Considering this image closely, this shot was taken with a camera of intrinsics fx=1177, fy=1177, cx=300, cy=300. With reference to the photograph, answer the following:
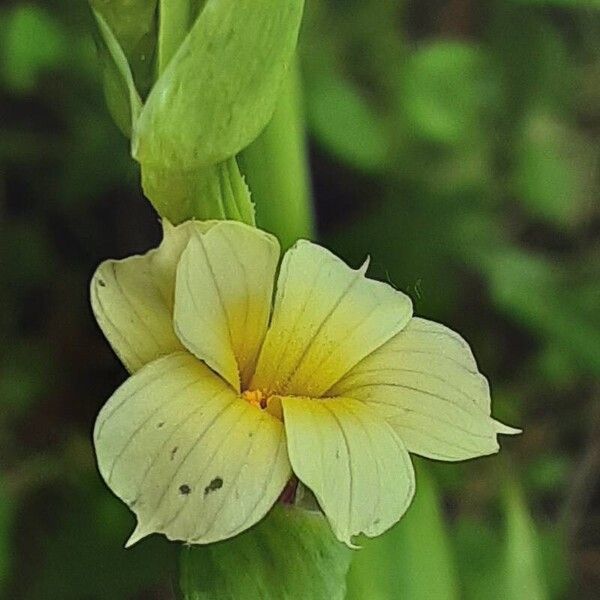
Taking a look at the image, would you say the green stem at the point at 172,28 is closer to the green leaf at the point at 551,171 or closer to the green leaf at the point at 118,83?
the green leaf at the point at 118,83

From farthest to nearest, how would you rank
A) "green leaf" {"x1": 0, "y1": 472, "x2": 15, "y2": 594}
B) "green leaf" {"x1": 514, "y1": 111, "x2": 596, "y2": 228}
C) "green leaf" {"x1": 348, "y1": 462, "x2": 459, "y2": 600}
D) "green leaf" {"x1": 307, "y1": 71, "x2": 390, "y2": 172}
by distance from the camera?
"green leaf" {"x1": 514, "y1": 111, "x2": 596, "y2": 228} < "green leaf" {"x1": 307, "y1": 71, "x2": 390, "y2": 172} < "green leaf" {"x1": 0, "y1": 472, "x2": 15, "y2": 594} < "green leaf" {"x1": 348, "y1": 462, "x2": 459, "y2": 600}

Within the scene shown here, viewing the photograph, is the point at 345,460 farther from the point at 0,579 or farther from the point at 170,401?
the point at 0,579

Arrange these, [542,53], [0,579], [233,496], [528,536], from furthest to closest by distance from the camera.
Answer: [542,53] → [0,579] → [528,536] → [233,496]

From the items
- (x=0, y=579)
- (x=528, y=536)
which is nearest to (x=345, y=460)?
(x=528, y=536)

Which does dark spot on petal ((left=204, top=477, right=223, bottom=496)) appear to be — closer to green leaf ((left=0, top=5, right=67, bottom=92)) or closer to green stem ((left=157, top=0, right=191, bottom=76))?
green stem ((left=157, top=0, right=191, bottom=76))

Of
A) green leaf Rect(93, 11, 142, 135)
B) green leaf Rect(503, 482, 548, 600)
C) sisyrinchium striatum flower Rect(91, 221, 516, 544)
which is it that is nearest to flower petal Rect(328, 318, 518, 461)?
sisyrinchium striatum flower Rect(91, 221, 516, 544)

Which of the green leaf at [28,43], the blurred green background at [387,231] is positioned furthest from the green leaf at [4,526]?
the green leaf at [28,43]
